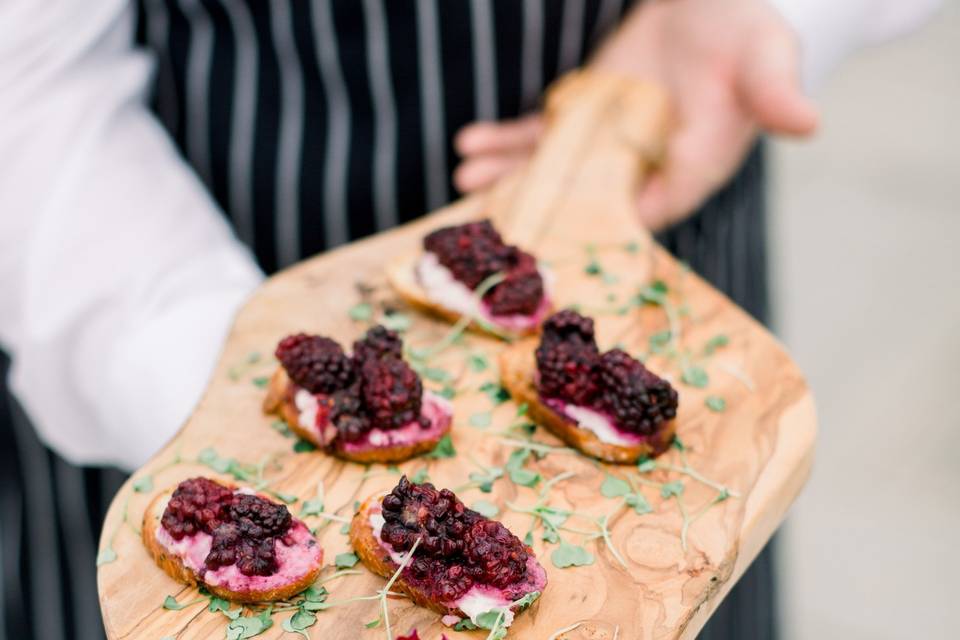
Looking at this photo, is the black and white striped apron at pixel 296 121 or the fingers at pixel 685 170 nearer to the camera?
the black and white striped apron at pixel 296 121

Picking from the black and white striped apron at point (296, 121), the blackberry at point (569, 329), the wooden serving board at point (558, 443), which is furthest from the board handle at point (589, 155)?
the blackberry at point (569, 329)

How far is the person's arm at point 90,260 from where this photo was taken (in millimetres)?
1700

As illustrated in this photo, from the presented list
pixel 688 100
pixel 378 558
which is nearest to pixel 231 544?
pixel 378 558

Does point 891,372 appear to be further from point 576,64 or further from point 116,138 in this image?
point 116,138

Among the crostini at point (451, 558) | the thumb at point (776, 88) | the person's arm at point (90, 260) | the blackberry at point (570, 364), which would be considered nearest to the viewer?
the crostini at point (451, 558)

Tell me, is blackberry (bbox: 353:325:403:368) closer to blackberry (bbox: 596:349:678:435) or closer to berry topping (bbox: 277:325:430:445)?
berry topping (bbox: 277:325:430:445)

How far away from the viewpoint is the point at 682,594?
1.24 metres

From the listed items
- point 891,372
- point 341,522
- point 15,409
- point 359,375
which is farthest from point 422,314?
point 891,372

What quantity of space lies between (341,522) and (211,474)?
0.59 feet

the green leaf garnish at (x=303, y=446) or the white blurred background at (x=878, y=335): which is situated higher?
the green leaf garnish at (x=303, y=446)

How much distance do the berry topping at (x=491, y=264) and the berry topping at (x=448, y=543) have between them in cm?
46

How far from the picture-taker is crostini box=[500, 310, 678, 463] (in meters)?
1.40

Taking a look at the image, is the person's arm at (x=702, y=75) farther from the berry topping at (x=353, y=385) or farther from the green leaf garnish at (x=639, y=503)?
the green leaf garnish at (x=639, y=503)

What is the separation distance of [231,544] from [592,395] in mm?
511
